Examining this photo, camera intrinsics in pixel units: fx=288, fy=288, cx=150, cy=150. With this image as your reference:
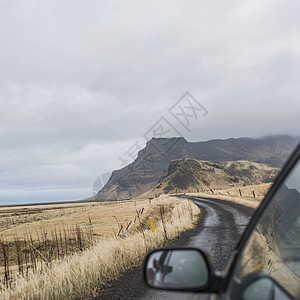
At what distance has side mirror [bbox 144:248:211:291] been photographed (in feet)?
6.25

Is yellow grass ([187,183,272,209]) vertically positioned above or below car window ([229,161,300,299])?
below

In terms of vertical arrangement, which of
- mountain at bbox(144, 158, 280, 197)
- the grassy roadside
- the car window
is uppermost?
the car window

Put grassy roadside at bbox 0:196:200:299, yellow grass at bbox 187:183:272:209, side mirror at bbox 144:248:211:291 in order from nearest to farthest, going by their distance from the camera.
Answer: side mirror at bbox 144:248:211:291
grassy roadside at bbox 0:196:200:299
yellow grass at bbox 187:183:272:209

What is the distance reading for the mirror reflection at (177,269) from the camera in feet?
6.33

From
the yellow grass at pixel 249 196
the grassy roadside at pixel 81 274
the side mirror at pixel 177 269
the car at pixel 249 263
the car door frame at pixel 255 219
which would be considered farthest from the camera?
the yellow grass at pixel 249 196

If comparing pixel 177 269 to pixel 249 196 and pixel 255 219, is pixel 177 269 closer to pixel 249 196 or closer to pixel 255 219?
pixel 255 219

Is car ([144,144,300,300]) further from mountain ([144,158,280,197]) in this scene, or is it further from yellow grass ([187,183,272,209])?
mountain ([144,158,280,197])

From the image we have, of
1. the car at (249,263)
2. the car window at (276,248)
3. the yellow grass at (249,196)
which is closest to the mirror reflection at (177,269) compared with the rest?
the car at (249,263)

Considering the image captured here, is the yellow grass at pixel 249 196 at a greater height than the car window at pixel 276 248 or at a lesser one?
lesser

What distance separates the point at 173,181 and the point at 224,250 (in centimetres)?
18455

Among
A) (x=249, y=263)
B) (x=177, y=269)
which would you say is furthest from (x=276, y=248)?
(x=177, y=269)

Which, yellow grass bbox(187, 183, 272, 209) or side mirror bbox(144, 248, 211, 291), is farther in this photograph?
yellow grass bbox(187, 183, 272, 209)

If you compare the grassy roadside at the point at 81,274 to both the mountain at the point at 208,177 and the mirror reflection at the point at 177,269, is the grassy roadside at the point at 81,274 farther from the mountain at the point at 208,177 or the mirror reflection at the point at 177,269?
the mountain at the point at 208,177

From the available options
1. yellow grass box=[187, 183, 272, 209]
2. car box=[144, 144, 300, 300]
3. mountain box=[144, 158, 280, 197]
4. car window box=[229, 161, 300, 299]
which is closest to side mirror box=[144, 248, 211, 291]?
car box=[144, 144, 300, 300]
